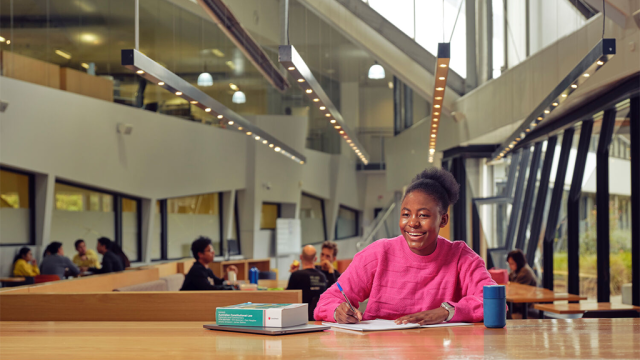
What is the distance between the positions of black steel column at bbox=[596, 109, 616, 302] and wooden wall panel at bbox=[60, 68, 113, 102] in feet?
27.0

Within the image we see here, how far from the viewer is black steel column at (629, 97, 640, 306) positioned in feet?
21.0

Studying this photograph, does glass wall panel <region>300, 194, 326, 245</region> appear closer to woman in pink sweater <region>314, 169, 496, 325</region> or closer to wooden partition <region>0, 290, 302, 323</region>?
wooden partition <region>0, 290, 302, 323</region>

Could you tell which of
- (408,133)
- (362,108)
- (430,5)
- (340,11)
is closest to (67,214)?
(340,11)

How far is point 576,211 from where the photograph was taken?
8312 millimetres

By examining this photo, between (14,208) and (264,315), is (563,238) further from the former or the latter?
(14,208)

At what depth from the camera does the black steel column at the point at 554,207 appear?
9016mm

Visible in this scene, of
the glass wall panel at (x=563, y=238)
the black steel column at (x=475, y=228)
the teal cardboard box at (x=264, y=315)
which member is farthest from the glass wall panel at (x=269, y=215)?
the teal cardboard box at (x=264, y=315)

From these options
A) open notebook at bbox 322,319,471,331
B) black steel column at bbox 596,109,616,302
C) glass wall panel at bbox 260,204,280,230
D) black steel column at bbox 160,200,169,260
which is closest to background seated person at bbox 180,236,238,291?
open notebook at bbox 322,319,471,331

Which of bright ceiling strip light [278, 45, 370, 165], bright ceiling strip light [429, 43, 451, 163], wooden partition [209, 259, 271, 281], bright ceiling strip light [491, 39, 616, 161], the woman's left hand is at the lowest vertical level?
wooden partition [209, 259, 271, 281]

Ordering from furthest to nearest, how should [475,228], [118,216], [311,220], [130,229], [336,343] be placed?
[311,220]
[475,228]
[130,229]
[118,216]
[336,343]

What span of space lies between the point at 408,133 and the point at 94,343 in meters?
14.8

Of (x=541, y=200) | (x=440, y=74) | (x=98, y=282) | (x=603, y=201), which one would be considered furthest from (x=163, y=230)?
(x=603, y=201)

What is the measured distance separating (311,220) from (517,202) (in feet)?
30.2

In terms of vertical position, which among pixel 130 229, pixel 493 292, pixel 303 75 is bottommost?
pixel 493 292
